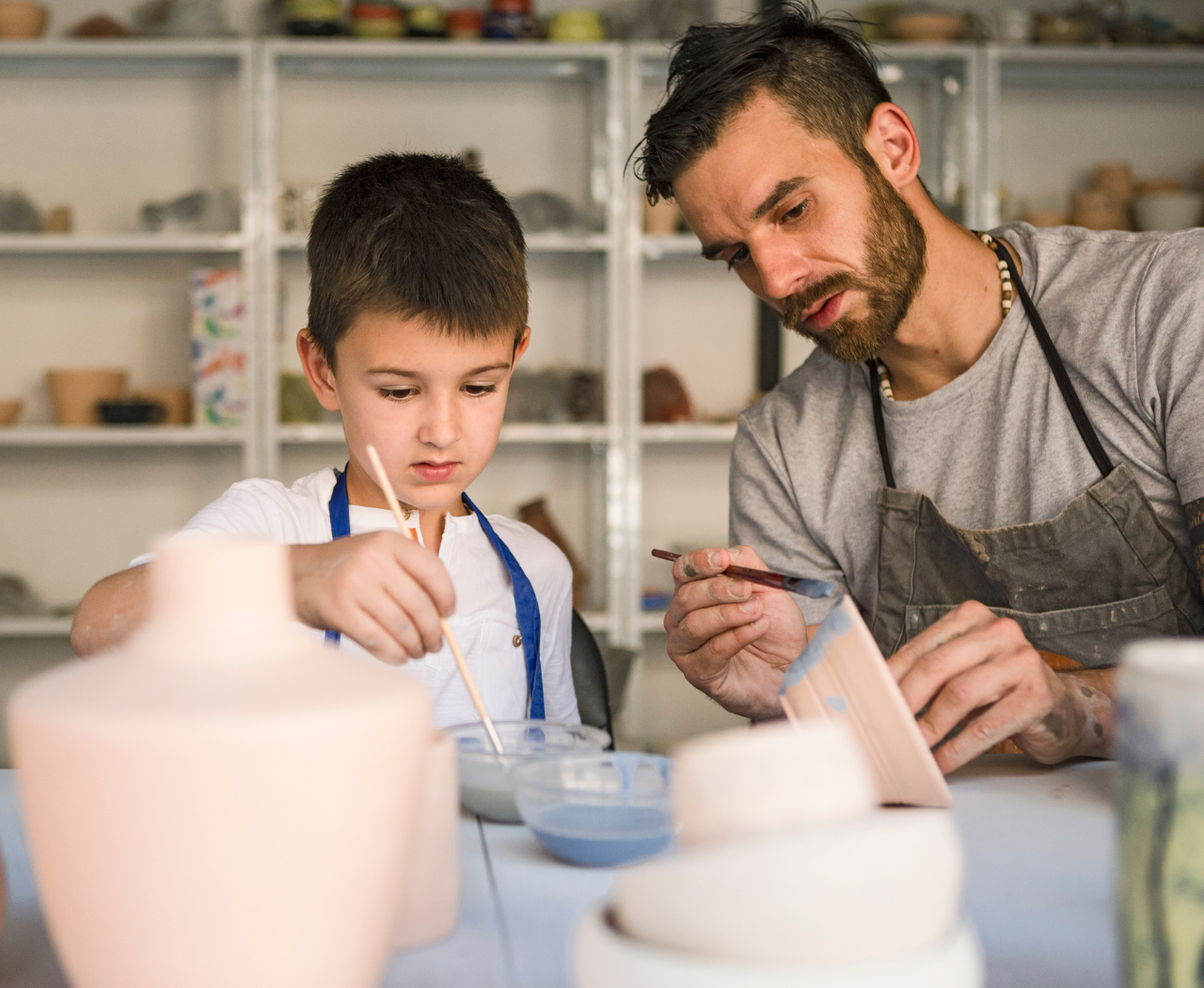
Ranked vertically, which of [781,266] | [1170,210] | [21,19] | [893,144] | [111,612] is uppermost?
[21,19]

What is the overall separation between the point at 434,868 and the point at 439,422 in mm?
677

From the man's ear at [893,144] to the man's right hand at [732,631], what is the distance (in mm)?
643

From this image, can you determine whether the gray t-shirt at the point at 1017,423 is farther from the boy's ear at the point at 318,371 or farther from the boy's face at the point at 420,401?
the boy's ear at the point at 318,371

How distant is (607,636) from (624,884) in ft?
9.41

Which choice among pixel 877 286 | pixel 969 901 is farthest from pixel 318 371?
pixel 969 901

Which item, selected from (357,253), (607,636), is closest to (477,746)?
(357,253)

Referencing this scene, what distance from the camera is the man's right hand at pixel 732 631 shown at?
1.12 metres

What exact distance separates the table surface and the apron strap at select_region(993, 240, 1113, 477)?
0.60 meters

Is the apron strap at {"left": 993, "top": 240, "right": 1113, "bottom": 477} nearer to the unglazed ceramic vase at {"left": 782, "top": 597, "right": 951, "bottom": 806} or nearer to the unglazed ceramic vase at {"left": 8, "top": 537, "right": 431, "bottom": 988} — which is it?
the unglazed ceramic vase at {"left": 782, "top": 597, "right": 951, "bottom": 806}

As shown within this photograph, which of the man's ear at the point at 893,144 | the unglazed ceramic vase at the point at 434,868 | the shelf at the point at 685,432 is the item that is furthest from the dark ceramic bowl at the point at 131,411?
the unglazed ceramic vase at the point at 434,868

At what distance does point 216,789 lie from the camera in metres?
0.41

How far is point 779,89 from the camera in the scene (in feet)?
4.83

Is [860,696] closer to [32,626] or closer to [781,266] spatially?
[781,266]

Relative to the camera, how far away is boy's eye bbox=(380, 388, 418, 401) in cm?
123
